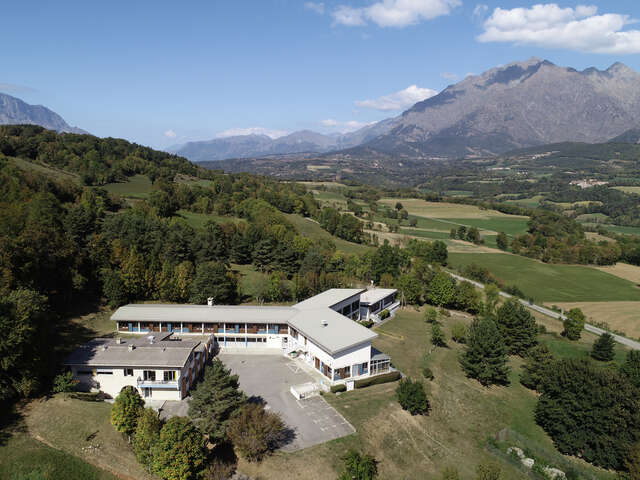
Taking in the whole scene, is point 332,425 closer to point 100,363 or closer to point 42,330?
point 100,363

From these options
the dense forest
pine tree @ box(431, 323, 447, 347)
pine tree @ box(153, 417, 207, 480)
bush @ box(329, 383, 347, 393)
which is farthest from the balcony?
pine tree @ box(431, 323, 447, 347)

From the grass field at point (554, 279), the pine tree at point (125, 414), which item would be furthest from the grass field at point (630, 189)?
the pine tree at point (125, 414)

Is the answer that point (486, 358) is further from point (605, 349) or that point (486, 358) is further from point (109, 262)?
point (109, 262)

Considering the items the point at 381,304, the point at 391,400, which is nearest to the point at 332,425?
the point at 391,400

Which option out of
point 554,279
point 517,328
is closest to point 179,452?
point 517,328

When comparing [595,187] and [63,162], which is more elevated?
[63,162]

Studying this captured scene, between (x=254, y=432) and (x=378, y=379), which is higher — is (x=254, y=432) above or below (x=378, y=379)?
above
